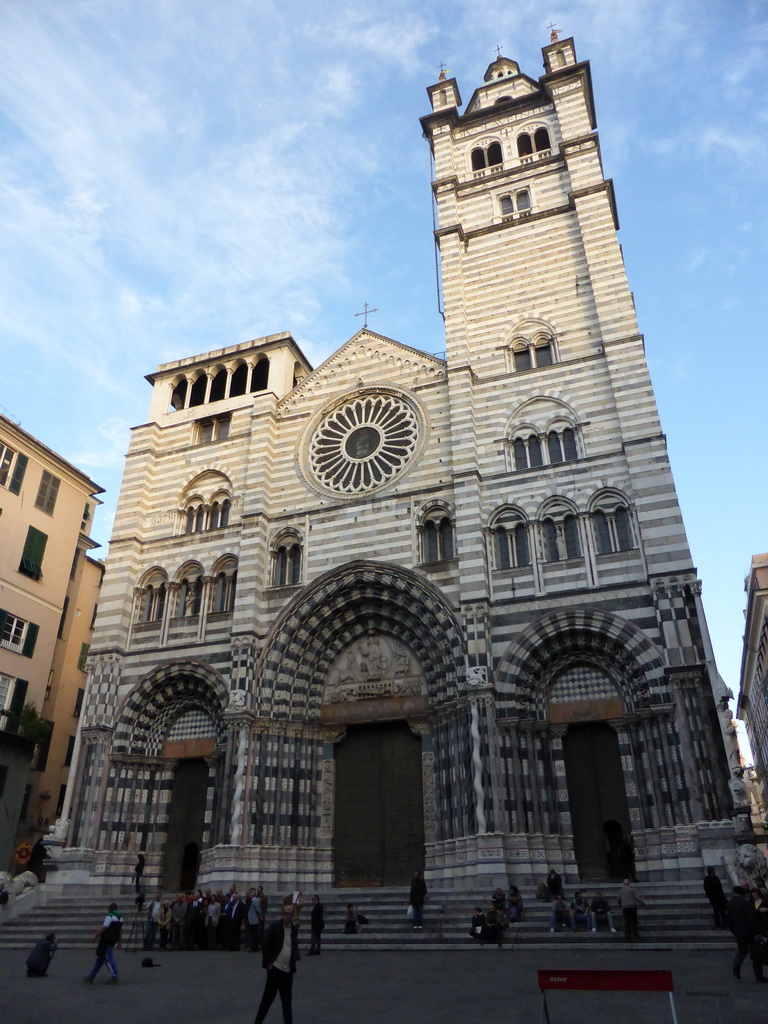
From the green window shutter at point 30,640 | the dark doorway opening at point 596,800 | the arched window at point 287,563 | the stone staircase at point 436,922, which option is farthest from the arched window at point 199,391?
the dark doorway opening at point 596,800

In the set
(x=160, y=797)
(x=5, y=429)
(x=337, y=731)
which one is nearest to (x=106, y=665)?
(x=160, y=797)

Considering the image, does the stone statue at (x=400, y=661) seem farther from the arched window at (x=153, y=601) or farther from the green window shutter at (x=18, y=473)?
the green window shutter at (x=18, y=473)

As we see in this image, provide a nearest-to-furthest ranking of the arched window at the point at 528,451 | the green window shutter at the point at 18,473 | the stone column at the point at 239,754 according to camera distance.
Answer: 1. the stone column at the point at 239,754
2. the arched window at the point at 528,451
3. the green window shutter at the point at 18,473

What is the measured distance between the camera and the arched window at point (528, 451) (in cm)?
2473

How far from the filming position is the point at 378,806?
2283cm

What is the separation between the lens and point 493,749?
66.1 feet

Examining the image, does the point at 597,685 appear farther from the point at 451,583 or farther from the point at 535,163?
the point at 535,163

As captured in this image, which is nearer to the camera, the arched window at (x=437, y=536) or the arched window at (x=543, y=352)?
the arched window at (x=437, y=536)

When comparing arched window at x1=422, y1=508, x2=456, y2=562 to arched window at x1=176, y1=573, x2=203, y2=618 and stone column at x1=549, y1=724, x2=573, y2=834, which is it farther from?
arched window at x1=176, y1=573, x2=203, y2=618

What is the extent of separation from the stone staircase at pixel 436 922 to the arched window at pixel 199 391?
1925 cm

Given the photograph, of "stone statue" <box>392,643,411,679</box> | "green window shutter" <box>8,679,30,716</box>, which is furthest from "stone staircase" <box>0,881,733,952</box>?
"green window shutter" <box>8,679,30,716</box>

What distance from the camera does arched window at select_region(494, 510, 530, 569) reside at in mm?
23172

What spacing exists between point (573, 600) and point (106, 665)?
16.0 m

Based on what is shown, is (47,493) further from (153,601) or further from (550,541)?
(550,541)
